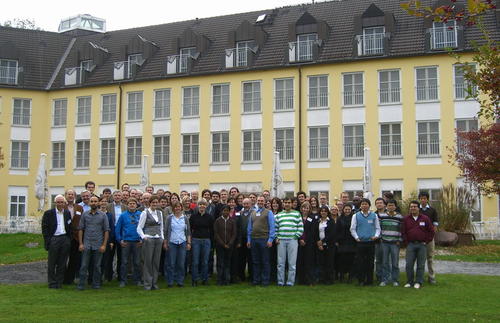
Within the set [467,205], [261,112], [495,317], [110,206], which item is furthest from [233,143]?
[495,317]

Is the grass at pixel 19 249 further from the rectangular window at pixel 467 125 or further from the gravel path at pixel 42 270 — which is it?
the rectangular window at pixel 467 125

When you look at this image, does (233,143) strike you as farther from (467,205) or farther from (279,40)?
(467,205)

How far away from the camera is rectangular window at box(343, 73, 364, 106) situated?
112 ft

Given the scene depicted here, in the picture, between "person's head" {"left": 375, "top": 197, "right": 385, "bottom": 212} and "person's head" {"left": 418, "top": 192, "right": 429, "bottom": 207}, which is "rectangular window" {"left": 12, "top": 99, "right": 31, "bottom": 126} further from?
"person's head" {"left": 418, "top": 192, "right": 429, "bottom": 207}

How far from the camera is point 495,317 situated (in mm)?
9812

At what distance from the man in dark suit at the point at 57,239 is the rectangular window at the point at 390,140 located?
22.6 meters

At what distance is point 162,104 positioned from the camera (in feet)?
126

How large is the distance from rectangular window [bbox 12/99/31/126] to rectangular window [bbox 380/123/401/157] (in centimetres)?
2246

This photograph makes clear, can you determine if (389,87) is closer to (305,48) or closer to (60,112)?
(305,48)

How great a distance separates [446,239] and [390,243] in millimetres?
9859

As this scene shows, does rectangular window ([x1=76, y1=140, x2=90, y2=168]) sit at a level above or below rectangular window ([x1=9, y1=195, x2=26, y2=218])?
above

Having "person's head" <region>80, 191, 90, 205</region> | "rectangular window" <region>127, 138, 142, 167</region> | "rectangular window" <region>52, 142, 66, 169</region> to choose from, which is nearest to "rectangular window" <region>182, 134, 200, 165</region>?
"rectangular window" <region>127, 138, 142, 167</region>

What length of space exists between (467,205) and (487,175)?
2.97 metres

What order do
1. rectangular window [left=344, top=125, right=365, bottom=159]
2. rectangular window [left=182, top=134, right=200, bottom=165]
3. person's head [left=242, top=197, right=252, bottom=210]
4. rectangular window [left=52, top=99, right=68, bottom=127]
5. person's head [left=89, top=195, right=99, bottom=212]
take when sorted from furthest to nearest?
1. rectangular window [left=52, top=99, right=68, bottom=127]
2. rectangular window [left=182, top=134, right=200, bottom=165]
3. rectangular window [left=344, top=125, right=365, bottom=159]
4. person's head [left=242, top=197, right=252, bottom=210]
5. person's head [left=89, top=195, right=99, bottom=212]
